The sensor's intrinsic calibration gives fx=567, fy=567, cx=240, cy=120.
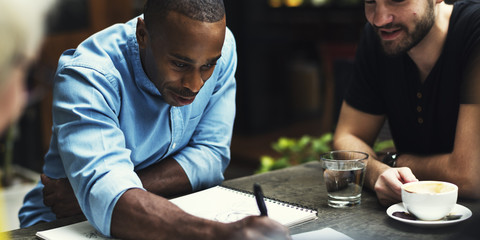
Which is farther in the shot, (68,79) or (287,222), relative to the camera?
(68,79)

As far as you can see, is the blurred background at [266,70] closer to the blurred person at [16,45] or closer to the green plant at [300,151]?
the green plant at [300,151]

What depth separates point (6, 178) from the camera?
128 inches

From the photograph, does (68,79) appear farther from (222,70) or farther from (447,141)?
(447,141)

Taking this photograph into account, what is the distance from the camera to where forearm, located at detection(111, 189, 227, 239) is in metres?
0.98

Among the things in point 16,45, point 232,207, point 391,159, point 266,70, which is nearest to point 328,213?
point 232,207

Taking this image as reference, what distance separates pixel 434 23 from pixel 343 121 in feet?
1.27

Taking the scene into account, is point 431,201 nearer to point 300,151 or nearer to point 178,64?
point 178,64

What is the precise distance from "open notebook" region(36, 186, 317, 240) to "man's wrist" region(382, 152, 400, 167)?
39 centimetres

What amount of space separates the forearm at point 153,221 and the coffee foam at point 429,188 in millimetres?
413

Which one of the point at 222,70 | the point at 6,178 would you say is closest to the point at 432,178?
the point at 222,70

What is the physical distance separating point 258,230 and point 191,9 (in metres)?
0.50

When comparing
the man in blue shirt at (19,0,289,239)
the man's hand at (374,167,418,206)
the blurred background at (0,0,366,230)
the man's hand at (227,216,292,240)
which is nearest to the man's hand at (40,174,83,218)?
the man in blue shirt at (19,0,289,239)

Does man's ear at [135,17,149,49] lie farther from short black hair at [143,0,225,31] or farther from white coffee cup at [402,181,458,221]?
white coffee cup at [402,181,458,221]

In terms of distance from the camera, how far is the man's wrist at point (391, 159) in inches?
57.6
